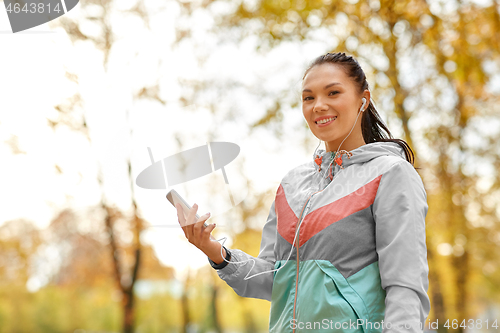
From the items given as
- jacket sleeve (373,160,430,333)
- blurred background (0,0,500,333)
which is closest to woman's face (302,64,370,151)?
jacket sleeve (373,160,430,333)

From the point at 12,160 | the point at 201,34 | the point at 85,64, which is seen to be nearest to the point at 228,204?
the point at 85,64

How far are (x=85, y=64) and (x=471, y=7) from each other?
5558 millimetres

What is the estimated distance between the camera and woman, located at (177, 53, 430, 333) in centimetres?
120

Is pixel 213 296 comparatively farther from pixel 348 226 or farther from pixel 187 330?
pixel 348 226

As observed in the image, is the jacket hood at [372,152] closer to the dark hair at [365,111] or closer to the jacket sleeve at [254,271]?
the dark hair at [365,111]

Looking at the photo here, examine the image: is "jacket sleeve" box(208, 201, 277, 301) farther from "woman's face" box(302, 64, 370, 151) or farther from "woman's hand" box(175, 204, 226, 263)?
"woman's face" box(302, 64, 370, 151)

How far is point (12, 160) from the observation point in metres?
7.90

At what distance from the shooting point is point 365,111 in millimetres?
1611

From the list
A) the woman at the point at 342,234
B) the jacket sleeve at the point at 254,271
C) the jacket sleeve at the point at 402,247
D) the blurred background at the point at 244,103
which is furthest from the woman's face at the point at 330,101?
the blurred background at the point at 244,103

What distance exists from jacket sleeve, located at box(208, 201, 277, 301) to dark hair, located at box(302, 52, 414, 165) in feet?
1.63

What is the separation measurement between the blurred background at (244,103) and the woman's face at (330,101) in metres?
2.11

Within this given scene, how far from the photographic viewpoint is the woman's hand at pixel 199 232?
1286mm

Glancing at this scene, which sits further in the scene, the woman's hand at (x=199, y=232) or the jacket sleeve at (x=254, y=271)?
the jacket sleeve at (x=254, y=271)

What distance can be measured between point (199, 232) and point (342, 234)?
17.8 inches
